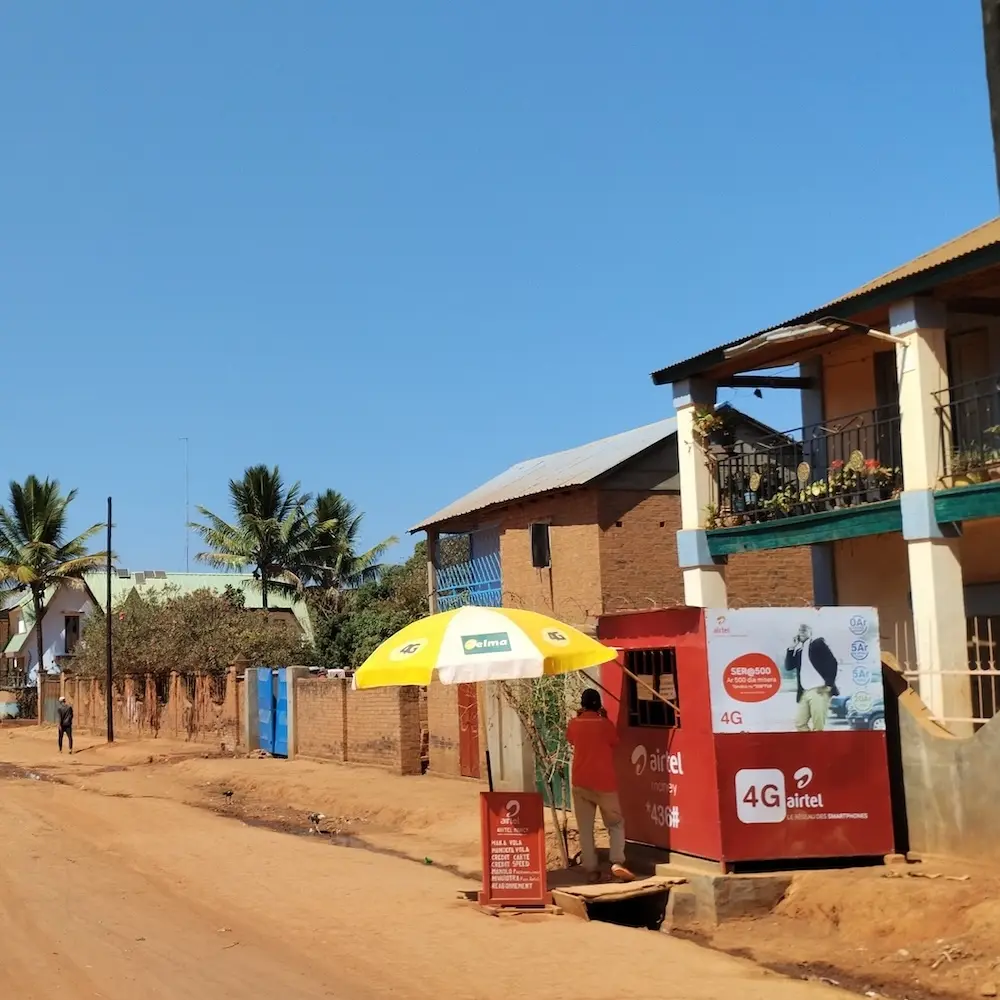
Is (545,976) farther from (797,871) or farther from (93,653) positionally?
(93,653)

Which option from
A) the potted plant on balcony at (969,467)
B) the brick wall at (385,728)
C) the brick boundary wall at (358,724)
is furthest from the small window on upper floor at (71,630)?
the potted plant on balcony at (969,467)

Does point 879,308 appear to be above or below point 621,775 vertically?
above

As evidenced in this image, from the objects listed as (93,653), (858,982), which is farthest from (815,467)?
(93,653)

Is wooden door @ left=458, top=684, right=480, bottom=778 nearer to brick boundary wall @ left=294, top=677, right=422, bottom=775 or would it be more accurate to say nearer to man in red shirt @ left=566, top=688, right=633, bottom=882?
brick boundary wall @ left=294, top=677, right=422, bottom=775

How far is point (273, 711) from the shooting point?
31109 mm

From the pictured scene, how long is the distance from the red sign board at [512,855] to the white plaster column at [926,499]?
210 inches

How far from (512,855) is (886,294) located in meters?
8.08

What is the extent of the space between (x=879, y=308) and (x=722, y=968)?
357 inches

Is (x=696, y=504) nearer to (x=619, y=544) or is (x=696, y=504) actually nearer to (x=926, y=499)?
(x=619, y=544)

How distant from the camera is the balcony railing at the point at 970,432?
14.3 meters

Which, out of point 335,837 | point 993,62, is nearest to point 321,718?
point 335,837

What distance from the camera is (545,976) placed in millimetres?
8680

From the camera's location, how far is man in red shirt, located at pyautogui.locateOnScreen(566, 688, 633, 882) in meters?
11.7

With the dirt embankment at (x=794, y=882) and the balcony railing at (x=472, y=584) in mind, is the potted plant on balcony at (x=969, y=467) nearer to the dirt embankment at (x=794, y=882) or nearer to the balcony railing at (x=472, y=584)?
the dirt embankment at (x=794, y=882)
